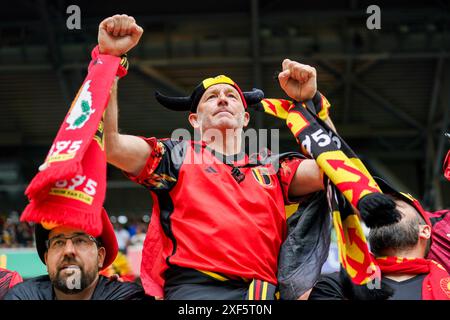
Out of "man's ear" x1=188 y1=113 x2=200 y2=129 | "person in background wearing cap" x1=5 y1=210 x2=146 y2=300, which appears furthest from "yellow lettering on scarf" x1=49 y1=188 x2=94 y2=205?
"man's ear" x1=188 y1=113 x2=200 y2=129

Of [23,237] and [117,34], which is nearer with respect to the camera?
[117,34]

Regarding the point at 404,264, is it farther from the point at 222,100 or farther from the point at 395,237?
the point at 222,100

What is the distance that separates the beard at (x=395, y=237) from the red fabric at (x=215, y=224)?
0.38 meters

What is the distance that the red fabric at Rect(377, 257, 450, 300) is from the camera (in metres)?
2.56

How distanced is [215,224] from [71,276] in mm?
579

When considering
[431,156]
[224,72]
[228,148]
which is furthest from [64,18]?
[228,148]

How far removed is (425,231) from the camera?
2.73 meters

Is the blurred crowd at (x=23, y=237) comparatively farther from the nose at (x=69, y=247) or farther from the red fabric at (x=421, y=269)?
the red fabric at (x=421, y=269)

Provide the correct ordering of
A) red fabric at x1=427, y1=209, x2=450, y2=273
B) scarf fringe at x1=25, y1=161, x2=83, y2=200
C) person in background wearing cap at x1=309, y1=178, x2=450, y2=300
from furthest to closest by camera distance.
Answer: red fabric at x1=427, y1=209, x2=450, y2=273 → person in background wearing cap at x1=309, y1=178, x2=450, y2=300 → scarf fringe at x1=25, y1=161, x2=83, y2=200

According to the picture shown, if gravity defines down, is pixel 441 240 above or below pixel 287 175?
below

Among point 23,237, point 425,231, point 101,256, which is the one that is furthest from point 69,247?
point 23,237

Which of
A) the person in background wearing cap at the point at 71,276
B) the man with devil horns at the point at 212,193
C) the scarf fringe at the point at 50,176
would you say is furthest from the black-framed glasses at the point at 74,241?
the scarf fringe at the point at 50,176

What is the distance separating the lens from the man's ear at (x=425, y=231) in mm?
2705

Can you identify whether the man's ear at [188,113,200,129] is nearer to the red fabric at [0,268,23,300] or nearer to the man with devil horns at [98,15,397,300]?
the man with devil horns at [98,15,397,300]
